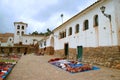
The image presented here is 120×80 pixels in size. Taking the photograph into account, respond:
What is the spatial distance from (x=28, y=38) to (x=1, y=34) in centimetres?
1752

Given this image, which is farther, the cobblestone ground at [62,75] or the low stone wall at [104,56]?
the low stone wall at [104,56]

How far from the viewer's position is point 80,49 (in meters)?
17.3

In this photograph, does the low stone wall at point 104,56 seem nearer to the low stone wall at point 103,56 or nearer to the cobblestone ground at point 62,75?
the low stone wall at point 103,56

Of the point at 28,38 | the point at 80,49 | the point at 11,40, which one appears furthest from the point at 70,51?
the point at 11,40

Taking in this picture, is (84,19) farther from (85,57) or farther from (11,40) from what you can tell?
(11,40)

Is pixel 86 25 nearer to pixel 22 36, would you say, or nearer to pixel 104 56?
pixel 104 56

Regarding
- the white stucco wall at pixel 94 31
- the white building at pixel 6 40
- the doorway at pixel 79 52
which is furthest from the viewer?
the white building at pixel 6 40

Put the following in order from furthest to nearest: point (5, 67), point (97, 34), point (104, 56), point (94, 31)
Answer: point (94, 31) → point (97, 34) → point (104, 56) → point (5, 67)

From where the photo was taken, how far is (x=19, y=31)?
225 ft

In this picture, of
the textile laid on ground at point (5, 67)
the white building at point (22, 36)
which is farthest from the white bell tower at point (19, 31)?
the textile laid on ground at point (5, 67)

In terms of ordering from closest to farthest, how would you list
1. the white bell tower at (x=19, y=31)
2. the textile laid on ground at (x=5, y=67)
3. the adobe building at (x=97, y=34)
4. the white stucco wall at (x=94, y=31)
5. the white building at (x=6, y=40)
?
1. the textile laid on ground at (x=5, y=67)
2. the adobe building at (x=97, y=34)
3. the white stucco wall at (x=94, y=31)
4. the white bell tower at (x=19, y=31)
5. the white building at (x=6, y=40)

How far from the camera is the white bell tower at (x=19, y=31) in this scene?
67.1 m

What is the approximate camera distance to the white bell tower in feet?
220

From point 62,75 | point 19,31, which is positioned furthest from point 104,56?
point 19,31
